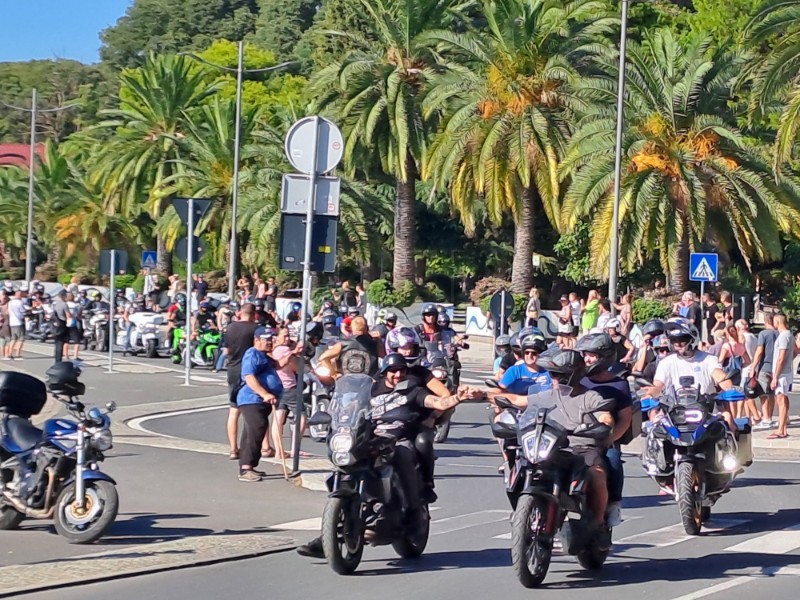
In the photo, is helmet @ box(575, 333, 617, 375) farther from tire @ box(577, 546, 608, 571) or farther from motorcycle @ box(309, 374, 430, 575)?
motorcycle @ box(309, 374, 430, 575)

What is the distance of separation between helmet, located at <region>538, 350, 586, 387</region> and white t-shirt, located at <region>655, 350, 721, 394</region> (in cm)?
322

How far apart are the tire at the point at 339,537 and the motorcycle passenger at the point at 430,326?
9645 millimetres

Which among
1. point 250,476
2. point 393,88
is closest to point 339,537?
point 250,476

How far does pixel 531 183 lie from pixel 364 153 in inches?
291

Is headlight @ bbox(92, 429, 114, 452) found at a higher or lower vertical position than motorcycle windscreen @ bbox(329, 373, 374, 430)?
lower

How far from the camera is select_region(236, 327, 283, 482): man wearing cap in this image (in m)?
14.5

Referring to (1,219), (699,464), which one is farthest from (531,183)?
(1,219)

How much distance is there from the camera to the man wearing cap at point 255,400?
572 inches

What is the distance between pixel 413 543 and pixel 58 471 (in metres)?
2.91

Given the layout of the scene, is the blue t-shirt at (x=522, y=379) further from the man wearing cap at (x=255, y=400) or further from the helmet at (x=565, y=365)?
the man wearing cap at (x=255, y=400)

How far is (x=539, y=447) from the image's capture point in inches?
344

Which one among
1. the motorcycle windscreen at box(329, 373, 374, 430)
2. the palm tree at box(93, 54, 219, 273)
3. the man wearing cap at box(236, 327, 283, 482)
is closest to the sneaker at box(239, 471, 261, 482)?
the man wearing cap at box(236, 327, 283, 482)

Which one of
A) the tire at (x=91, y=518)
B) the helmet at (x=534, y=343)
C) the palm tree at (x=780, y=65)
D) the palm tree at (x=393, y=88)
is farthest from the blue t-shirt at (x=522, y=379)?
the palm tree at (x=393, y=88)

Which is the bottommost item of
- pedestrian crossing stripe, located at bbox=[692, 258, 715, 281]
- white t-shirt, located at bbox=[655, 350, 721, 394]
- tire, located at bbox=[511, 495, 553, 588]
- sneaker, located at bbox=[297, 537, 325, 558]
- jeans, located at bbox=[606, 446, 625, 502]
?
sneaker, located at bbox=[297, 537, 325, 558]
